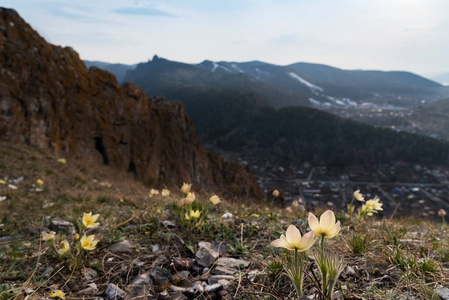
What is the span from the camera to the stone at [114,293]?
2.06 m

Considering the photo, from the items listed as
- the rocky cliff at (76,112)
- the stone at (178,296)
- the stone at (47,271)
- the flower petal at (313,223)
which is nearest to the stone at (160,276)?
the stone at (178,296)

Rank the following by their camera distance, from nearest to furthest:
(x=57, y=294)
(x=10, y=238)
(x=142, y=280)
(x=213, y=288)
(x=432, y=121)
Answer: (x=57, y=294)
(x=213, y=288)
(x=142, y=280)
(x=10, y=238)
(x=432, y=121)

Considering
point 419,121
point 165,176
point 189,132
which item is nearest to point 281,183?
point 189,132

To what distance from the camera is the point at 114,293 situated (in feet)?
6.88

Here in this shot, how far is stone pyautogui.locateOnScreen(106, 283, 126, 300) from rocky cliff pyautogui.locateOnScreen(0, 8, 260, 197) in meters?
5.54

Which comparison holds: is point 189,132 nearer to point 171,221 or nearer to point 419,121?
point 171,221

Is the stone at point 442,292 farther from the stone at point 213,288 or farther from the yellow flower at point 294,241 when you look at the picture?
the stone at point 213,288

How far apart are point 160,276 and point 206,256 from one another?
463mm

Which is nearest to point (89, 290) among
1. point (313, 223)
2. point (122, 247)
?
point (122, 247)

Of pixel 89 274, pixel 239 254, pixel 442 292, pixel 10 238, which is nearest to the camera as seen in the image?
pixel 442 292

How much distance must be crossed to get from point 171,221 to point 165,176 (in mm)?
18603

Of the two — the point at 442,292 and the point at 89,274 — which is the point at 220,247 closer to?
the point at 89,274

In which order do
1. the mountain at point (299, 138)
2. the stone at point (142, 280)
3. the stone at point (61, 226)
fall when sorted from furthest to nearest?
the mountain at point (299, 138) → the stone at point (61, 226) → the stone at point (142, 280)

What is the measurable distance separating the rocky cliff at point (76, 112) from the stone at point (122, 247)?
15.9 ft
